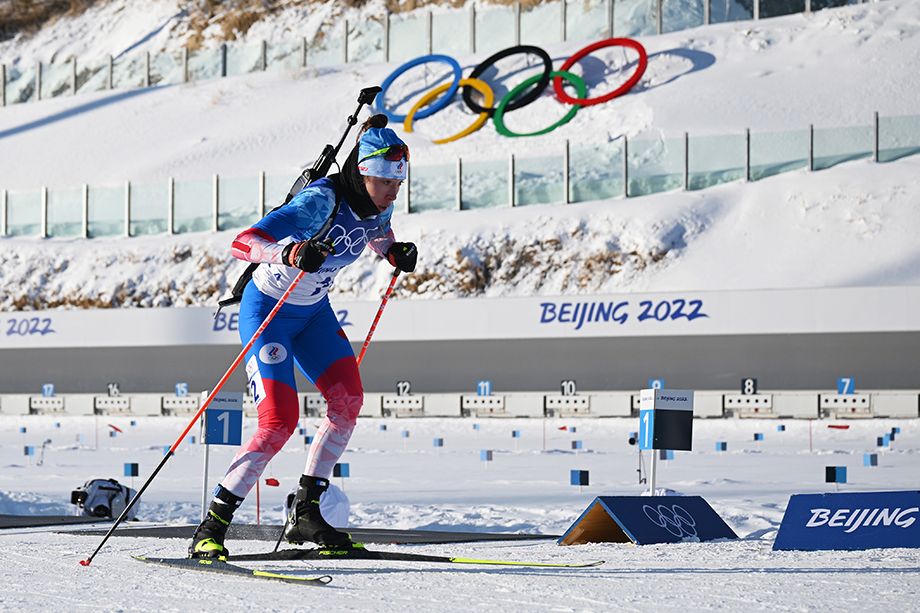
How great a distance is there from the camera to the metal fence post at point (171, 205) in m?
36.4

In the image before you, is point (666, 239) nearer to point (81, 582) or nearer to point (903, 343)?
point (903, 343)

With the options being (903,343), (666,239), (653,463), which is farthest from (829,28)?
(653,463)

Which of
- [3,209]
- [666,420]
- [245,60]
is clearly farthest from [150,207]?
[666,420]

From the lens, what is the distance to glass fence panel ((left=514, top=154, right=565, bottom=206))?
33.4m

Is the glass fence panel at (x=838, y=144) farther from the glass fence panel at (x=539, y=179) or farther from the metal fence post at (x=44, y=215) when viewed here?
the metal fence post at (x=44, y=215)

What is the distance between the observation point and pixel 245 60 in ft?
169

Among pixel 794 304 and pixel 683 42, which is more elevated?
pixel 683 42

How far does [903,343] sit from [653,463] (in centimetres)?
2152

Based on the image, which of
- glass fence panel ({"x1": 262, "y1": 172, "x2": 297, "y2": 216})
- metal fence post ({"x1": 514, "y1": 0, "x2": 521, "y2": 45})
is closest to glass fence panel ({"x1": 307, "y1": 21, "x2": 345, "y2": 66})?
metal fence post ({"x1": 514, "y1": 0, "x2": 521, "y2": 45})

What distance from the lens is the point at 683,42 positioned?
43.3 meters

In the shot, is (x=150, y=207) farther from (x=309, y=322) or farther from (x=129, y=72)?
(x=309, y=322)

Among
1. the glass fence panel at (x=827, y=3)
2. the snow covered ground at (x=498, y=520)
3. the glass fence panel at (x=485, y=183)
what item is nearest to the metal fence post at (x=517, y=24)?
the glass fence panel at (x=827, y=3)

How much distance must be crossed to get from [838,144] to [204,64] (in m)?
27.8

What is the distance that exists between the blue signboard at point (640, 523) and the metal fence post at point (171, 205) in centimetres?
3046
